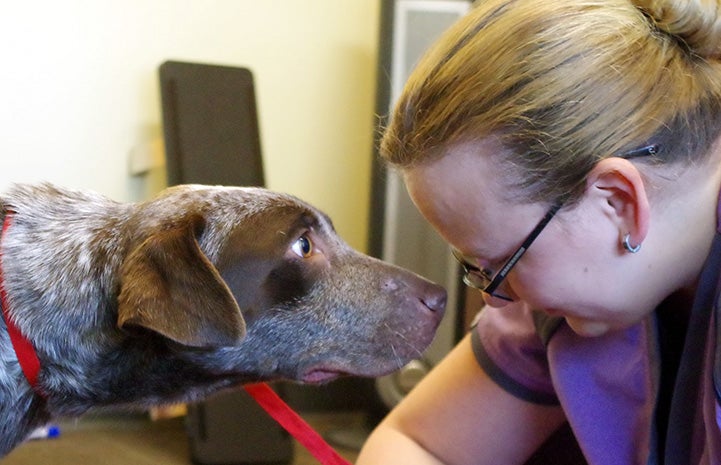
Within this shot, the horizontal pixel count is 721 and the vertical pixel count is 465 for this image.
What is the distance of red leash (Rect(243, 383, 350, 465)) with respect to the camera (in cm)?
112

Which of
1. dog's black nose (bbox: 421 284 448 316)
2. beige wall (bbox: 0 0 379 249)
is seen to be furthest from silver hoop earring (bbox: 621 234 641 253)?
beige wall (bbox: 0 0 379 249)

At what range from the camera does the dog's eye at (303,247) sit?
1.27 metres

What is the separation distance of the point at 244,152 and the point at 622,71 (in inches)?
73.9

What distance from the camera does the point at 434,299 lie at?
1354mm

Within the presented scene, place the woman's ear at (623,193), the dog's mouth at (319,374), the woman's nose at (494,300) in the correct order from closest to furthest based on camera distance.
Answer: the woman's ear at (623,193) → the woman's nose at (494,300) → the dog's mouth at (319,374)

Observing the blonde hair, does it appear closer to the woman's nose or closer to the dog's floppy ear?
the woman's nose

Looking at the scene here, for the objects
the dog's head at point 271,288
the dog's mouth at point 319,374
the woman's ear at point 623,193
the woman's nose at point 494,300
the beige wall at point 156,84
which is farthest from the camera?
the beige wall at point 156,84

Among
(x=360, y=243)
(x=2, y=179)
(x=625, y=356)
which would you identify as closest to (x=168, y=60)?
(x=2, y=179)

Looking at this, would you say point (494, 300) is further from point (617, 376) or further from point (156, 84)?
point (156, 84)

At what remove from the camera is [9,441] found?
1.16 m

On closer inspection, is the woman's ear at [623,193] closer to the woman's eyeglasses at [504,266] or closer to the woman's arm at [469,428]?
the woman's eyeglasses at [504,266]

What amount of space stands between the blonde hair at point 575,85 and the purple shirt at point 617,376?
0.59 feet

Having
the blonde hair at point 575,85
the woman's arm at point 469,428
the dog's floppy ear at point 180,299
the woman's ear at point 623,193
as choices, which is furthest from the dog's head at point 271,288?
the woman's ear at point 623,193

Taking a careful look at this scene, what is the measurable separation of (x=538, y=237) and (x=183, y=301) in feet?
1.50
